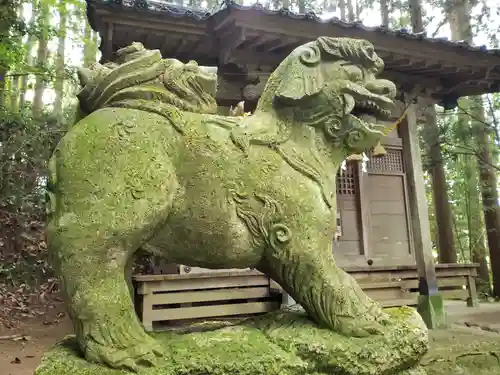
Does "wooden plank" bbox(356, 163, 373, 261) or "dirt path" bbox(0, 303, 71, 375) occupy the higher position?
"wooden plank" bbox(356, 163, 373, 261)

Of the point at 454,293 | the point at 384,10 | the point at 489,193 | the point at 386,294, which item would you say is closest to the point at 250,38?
the point at 386,294

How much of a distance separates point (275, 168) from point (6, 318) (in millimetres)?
7000

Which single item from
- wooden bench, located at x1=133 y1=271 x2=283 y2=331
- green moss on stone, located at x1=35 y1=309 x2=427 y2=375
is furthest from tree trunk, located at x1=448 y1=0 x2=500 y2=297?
green moss on stone, located at x1=35 y1=309 x2=427 y2=375

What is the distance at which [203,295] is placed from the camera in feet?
16.9

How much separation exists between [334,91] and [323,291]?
3.09 feet

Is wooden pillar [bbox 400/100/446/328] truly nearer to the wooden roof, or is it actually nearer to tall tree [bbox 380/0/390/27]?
the wooden roof

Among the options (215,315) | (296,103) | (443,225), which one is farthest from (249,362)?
(443,225)

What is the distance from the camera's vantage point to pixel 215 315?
16.8ft

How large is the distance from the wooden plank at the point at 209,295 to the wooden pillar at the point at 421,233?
2.42 m

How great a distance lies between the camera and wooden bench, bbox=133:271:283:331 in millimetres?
4953

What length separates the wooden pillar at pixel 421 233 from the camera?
623 cm

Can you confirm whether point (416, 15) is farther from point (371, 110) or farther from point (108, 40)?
point (371, 110)

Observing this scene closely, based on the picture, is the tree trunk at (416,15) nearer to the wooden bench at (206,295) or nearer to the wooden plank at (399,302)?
the wooden plank at (399,302)

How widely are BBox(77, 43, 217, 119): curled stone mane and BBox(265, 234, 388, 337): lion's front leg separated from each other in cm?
80
